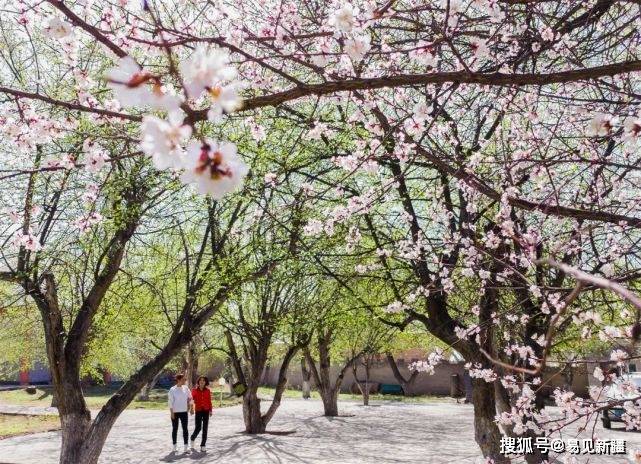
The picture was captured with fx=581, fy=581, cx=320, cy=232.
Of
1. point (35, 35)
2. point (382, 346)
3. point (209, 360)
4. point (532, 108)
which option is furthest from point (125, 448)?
point (209, 360)

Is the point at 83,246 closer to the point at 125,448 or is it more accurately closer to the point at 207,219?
the point at 207,219

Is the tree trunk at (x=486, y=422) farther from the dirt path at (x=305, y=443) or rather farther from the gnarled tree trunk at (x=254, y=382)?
the gnarled tree trunk at (x=254, y=382)

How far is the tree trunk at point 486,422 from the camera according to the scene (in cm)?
726

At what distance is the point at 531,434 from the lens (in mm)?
Result: 6789

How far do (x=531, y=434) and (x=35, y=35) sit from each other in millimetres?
8243

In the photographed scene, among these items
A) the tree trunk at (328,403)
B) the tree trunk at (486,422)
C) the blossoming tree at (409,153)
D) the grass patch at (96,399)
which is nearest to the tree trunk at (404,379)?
the grass patch at (96,399)

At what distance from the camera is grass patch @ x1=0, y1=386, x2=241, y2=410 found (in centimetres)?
2677

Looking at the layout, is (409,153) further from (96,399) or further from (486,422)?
(96,399)

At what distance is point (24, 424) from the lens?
60.4ft

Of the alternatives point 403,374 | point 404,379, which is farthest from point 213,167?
point 403,374

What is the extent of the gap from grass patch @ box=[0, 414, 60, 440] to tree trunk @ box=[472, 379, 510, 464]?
13.1m

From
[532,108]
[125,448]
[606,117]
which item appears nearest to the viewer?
[606,117]

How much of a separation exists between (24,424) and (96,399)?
32.4 ft

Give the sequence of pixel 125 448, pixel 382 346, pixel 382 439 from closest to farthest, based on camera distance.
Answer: pixel 125 448, pixel 382 439, pixel 382 346
